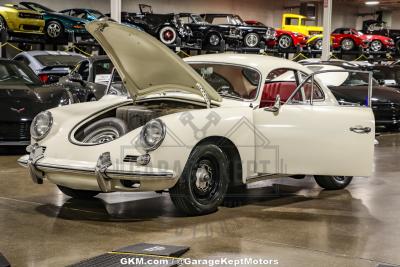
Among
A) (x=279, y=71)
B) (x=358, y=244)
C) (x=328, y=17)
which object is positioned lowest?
(x=358, y=244)

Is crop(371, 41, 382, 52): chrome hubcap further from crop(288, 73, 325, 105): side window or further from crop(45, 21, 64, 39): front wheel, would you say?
crop(288, 73, 325, 105): side window

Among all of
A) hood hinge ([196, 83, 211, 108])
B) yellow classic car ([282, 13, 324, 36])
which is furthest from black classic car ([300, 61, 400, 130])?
yellow classic car ([282, 13, 324, 36])

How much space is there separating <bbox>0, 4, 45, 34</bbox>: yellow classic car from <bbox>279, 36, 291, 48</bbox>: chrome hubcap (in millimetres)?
9173

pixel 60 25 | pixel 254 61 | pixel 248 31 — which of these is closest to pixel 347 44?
pixel 248 31

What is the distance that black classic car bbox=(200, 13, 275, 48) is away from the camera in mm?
20438

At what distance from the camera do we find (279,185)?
7.05 meters

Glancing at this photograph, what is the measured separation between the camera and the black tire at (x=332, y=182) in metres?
6.75

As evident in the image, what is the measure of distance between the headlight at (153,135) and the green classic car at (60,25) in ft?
41.5

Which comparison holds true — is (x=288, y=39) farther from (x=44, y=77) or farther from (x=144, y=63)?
(x=144, y=63)

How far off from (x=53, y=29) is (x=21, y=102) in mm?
8781

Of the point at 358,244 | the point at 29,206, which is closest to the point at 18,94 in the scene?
the point at 29,206

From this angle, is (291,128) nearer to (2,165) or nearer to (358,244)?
(358,244)

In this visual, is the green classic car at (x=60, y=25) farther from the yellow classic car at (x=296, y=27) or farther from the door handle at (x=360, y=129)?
the door handle at (x=360, y=129)

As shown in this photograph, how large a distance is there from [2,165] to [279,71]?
12.7 feet
